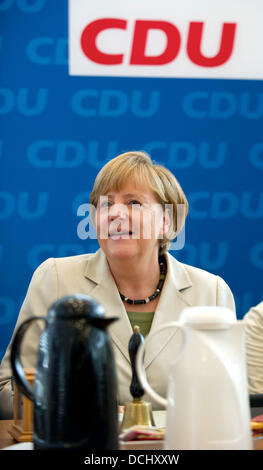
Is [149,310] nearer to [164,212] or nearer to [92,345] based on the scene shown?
[164,212]

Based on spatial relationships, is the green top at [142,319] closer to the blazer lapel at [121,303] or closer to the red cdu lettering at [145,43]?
the blazer lapel at [121,303]

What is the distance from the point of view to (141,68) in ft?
→ 11.1

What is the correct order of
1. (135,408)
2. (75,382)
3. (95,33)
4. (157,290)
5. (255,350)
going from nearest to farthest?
(75,382) < (135,408) < (255,350) < (157,290) < (95,33)

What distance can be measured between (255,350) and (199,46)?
1.95 meters

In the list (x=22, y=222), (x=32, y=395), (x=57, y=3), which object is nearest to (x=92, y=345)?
(x=32, y=395)

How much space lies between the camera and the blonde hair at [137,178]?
214 centimetres

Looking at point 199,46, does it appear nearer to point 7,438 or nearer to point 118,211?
point 118,211

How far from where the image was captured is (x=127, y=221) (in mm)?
2100

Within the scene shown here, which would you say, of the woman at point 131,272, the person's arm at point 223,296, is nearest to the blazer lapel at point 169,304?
the woman at point 131,272

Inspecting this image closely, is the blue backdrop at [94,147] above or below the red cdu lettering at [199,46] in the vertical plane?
below

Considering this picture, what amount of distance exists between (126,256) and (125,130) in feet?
4.62

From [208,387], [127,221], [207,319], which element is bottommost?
[208,387]

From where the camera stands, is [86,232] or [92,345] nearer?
[92,345]

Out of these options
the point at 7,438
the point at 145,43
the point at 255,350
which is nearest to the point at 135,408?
the point at 7,438
